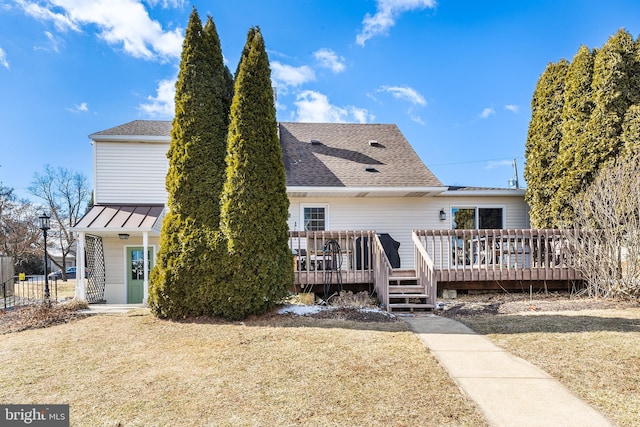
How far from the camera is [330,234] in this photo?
26.8 ft

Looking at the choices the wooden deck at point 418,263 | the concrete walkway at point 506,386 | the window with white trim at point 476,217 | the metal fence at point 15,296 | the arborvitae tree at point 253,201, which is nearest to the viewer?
the concrete walkway at point 506,386

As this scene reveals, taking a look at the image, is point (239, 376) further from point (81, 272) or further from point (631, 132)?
point (631, 132)

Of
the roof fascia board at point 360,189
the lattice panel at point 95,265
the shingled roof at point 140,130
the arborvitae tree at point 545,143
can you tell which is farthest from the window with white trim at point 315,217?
the lattice panel at point 95,265

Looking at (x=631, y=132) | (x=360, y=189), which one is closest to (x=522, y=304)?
(x=360, y=189)

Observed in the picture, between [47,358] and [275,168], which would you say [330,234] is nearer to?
[275,168]

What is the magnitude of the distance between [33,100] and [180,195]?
40.9 ft

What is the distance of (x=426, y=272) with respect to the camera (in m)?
7.45

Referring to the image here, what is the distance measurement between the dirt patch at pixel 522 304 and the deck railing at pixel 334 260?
6.50 feet

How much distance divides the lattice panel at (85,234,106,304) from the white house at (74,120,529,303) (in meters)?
0.03

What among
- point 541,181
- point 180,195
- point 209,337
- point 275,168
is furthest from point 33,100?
point 541,181

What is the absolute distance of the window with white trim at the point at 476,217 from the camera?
1166 centimetres

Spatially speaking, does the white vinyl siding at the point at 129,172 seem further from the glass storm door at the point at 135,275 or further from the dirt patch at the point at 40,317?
the dirt patch at the point at 40,317

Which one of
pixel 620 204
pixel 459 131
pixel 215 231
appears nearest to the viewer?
pixel 215 231

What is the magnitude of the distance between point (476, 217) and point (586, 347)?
7.55 meters
